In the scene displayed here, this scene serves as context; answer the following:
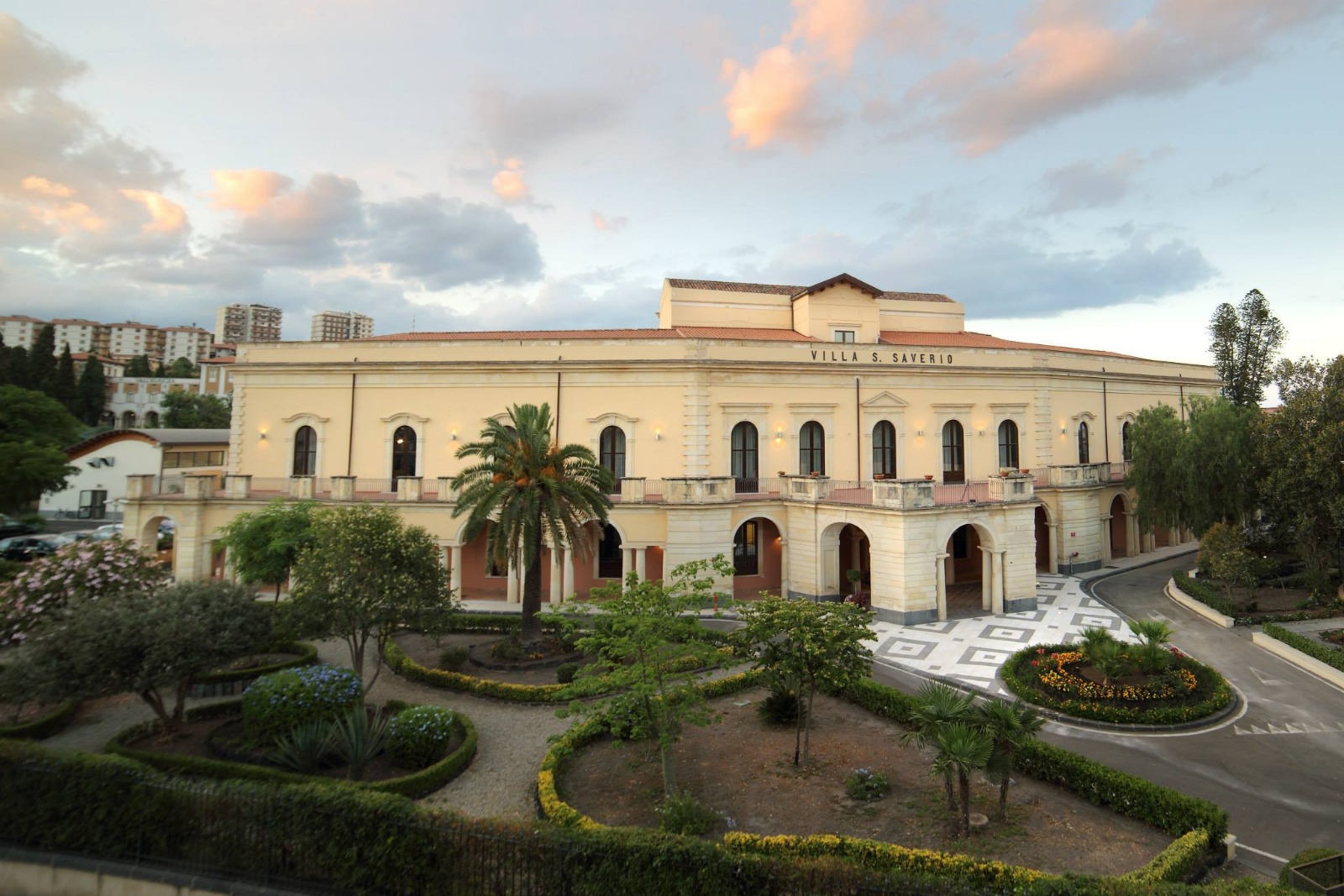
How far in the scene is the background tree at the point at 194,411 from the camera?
77938 mm

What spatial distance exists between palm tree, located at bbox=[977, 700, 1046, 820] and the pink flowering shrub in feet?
60.5

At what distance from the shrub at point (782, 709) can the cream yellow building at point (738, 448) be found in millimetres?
10309

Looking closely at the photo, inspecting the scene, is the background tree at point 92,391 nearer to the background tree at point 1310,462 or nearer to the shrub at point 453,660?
the shrub at point 453,660

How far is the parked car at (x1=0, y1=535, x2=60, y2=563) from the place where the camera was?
35.2 metres

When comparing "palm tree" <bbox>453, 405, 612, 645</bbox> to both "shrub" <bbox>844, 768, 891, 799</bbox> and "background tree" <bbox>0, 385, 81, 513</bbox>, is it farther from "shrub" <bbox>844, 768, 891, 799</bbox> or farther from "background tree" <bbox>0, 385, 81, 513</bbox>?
"background tree" <bbox>0, 385, 81, 513</bbox>

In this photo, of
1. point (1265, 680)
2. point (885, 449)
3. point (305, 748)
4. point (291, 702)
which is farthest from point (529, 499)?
point (1265, 680)

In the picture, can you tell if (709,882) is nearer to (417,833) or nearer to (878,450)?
(417,833)

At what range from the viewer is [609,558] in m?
30.0

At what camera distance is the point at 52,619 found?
1453 cm

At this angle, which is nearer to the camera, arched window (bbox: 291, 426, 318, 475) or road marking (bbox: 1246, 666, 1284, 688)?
road marking (bbox: 1246, 666, 1284, 688)

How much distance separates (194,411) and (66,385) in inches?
633

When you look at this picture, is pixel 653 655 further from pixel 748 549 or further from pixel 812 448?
pixel 812 448

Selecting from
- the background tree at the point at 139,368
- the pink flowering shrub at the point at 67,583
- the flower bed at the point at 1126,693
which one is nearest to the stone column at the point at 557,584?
the pink flowering shrub at the point at 67,583

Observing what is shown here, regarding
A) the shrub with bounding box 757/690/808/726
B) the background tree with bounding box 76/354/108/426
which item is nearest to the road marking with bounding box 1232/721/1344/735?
the shrub with bounding box 757/690/808/726
